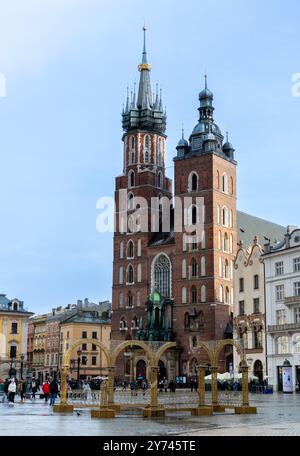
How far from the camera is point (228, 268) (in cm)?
8412

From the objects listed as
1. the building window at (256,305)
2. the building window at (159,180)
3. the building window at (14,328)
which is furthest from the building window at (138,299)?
the building window at (256,305)

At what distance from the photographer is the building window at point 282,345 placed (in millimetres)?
61503

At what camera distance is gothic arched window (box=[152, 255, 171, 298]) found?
289 ft

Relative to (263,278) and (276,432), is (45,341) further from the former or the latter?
(276,432)

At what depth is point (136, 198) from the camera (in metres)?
93.0

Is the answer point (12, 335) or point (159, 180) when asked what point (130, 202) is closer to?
point (159, 180)

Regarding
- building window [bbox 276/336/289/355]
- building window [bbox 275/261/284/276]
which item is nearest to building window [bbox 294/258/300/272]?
building window [bbox 275/261/284/276]

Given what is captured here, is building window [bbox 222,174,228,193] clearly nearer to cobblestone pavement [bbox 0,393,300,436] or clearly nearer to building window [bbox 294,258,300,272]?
building window [bbox 294,258,300,272]

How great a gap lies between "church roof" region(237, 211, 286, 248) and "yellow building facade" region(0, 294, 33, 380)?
103 ft

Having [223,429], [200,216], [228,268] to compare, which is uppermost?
[200,216]

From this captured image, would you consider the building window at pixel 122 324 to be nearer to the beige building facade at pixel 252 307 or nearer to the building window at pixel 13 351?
the building window at pixel 13 351

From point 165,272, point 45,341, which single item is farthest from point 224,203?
point 45,341

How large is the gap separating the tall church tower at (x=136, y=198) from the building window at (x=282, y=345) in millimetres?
28748
